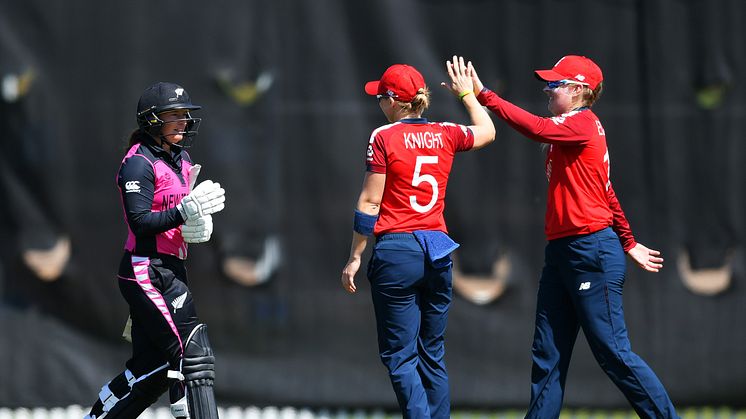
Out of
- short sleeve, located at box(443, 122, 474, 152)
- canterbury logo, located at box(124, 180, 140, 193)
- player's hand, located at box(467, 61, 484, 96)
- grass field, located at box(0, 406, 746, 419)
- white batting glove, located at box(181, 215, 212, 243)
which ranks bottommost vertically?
grass field, located at box(0, 406, 746, 419)

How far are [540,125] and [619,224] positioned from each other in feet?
2.37

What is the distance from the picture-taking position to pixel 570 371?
6449 millimetres

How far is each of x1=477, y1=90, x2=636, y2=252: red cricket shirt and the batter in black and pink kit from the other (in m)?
1.38

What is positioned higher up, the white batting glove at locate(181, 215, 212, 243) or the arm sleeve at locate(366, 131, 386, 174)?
the arm sleeve at locate(366, 131, 386, 174)

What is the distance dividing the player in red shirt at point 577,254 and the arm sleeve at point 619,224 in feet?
0.16

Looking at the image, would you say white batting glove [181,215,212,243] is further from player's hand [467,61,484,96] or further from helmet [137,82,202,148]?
player's hand [467,61,484,96]

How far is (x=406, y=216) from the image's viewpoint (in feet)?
16.5

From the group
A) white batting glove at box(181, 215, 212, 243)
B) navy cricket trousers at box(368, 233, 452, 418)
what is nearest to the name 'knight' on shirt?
navy cricket trousers at box(368, 233, 452, 418)

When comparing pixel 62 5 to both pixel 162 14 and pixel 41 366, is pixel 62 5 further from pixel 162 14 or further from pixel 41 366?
pixel 41 366

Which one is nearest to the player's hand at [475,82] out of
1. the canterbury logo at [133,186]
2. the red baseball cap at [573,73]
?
the red baseball cap at [573,73]

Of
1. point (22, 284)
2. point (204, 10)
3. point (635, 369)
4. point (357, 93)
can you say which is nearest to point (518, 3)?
point (357, 93)

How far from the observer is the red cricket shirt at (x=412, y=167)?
495 cm

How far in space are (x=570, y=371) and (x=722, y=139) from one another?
5.17ft

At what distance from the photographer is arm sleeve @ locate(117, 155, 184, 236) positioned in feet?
15.9
